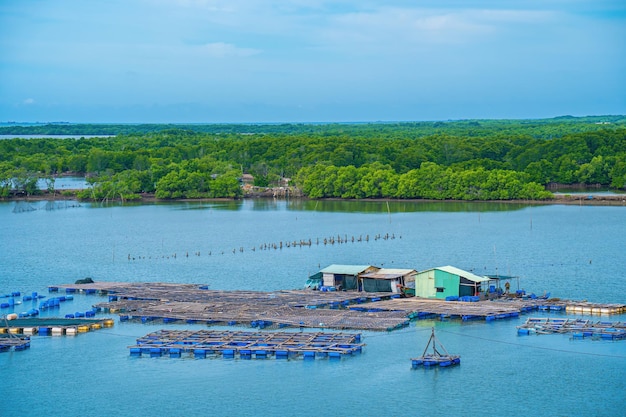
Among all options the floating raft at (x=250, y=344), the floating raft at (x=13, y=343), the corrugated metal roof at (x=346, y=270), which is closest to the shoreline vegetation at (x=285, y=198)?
the corrugated metal roof at (x=346, y=270)

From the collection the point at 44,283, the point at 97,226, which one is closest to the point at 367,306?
the point at 44,283

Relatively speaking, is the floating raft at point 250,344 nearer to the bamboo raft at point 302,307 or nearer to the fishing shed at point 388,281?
the bamboo raft at point 302,307

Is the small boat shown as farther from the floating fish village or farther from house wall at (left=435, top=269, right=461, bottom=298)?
house wall at (left=435, top=269, right=461, bottom=298)

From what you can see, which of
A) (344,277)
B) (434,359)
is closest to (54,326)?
(344,277)

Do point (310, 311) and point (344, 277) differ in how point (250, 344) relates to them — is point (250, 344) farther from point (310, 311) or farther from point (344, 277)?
point (344, 277)

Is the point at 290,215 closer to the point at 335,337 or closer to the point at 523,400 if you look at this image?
the point at 335,337
